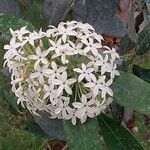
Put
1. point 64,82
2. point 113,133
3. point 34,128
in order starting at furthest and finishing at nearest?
point 34,128
point 113,133
point 64,82

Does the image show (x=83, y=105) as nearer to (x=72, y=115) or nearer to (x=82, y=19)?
(x=72, y=115)

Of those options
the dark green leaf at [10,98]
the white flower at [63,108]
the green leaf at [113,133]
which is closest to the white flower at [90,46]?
the white flower at [63,108]

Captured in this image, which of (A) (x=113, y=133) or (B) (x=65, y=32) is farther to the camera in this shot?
(A) (x=113, y=133)

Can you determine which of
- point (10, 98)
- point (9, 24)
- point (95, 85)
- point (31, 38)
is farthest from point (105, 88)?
point (10, 98)

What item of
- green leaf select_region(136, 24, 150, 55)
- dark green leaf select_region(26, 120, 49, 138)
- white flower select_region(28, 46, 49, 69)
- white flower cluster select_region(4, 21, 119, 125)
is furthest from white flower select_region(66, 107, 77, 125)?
dark green leaf select_region(26, 120, 49, 138)

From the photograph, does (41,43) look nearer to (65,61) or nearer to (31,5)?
(65,61)

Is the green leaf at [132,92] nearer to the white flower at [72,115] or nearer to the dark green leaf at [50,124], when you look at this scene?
the white flower at [72,115]
